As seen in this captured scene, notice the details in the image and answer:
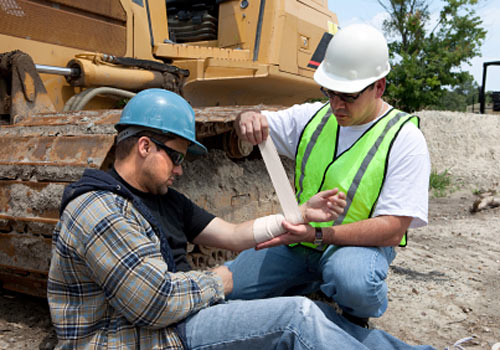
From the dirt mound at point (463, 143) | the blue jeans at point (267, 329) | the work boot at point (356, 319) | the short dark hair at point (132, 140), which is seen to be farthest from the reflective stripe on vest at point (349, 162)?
the dirt mound at point (463, 143)

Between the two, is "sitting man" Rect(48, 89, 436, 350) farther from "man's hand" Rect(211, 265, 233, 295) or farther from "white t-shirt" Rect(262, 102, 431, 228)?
"white t-shirt" Rect(262, 102, 431, 228)

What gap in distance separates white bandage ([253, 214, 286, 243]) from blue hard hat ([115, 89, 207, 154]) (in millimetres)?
577

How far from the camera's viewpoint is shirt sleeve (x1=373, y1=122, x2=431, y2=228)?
2309mm

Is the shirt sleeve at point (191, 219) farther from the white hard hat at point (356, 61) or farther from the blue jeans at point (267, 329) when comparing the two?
the white hard hat at point (356, 61)

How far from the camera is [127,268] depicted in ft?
5.41

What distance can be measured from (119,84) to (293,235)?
6.82 feet

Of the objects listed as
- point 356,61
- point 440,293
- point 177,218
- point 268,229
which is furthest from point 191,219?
point 440,293

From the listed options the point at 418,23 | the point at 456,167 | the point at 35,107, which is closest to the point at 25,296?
the point at 35,107

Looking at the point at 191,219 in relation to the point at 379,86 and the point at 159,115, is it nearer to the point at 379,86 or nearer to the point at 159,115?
the point at 159,115

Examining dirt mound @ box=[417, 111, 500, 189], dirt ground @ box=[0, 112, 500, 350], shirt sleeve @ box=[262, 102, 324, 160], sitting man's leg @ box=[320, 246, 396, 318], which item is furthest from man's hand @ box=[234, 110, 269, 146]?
dirt mound @ box=[417, 111, 500, 189]

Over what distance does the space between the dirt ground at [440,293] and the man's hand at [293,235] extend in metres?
1.11

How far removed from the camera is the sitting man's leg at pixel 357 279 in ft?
7.41

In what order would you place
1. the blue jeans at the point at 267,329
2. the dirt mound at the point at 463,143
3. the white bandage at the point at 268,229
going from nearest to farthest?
the blue jeans at the point at 267,329
the white bandage at the point at 268,229
the dirt mound at the point at 463,143

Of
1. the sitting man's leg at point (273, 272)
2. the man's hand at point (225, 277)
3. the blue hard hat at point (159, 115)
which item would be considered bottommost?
the sitting man's leg at point (273, 272)
